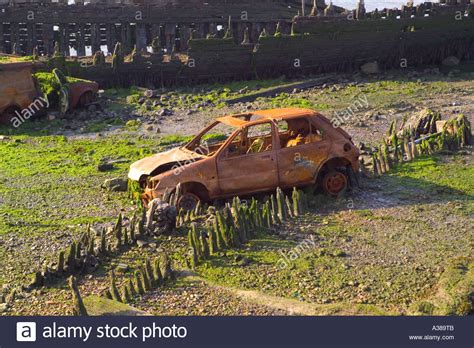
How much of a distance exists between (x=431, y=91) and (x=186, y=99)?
7.41 metres

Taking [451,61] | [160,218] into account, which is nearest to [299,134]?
[160,218]

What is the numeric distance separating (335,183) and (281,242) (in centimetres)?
234

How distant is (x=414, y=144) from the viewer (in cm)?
1661

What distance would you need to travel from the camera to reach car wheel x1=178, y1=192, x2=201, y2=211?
13367 millimetres

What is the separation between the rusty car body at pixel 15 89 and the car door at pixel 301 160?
412 inches

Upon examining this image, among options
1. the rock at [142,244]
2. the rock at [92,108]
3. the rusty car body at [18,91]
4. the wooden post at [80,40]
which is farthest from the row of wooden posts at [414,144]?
the wooden post at [80,40]

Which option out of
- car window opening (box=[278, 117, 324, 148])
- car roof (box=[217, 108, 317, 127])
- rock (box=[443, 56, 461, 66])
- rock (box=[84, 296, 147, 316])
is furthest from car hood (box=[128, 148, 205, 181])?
rock (box=[443, 56, 461, 66])

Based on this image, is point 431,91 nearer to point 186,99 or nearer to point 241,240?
point 186,99

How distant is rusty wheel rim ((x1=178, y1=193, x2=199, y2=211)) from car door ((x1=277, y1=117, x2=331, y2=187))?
1.45 m

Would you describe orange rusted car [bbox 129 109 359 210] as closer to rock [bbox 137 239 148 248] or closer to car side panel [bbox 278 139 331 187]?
car side panel [bbox 278 139 331 187]

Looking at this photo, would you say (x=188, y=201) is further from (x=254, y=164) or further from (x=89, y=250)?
(x=89, y=250)

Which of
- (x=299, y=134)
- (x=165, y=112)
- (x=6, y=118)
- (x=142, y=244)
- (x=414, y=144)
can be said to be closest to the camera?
(x=142, y=244)

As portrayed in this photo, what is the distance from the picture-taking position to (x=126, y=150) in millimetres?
18891

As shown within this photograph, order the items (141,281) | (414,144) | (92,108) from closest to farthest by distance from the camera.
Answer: (141,281) → (414,144) → (92,108)
